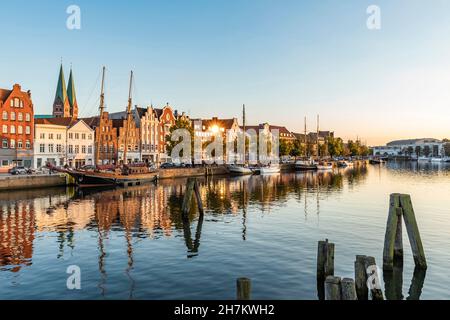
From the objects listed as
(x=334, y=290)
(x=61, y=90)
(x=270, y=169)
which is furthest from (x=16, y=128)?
(x=334, y=290)

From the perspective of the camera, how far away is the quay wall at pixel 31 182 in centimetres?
6034

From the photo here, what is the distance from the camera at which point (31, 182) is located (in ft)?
211

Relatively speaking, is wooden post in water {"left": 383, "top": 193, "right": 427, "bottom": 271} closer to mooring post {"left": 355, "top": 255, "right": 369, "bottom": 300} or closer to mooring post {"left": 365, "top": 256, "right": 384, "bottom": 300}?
mooring post {"left": 365, "top": 256, "right": 384, "bottom": 300}

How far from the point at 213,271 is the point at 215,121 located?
465 feet

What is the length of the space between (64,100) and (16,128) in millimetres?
69378

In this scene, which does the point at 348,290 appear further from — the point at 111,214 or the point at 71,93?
the point at 71,93

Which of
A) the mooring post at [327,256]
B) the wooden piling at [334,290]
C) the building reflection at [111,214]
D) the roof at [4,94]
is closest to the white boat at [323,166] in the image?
the building reflection at [111,214]

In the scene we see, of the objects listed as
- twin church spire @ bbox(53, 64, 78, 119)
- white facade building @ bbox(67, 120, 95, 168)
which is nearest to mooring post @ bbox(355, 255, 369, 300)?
white facade building @ bbox(67, 120, 95, 168)

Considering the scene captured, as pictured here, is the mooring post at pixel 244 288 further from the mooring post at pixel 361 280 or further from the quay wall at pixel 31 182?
the quay wall at pixel 31 182

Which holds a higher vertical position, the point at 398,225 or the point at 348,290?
the point at 398,225

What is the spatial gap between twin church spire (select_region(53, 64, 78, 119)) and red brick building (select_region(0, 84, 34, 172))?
59.8 m

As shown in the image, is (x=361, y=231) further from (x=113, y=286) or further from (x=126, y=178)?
(x=126, y=178)

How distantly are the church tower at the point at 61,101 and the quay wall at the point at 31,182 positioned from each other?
9032cm

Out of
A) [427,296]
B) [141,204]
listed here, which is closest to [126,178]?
[141,204]
